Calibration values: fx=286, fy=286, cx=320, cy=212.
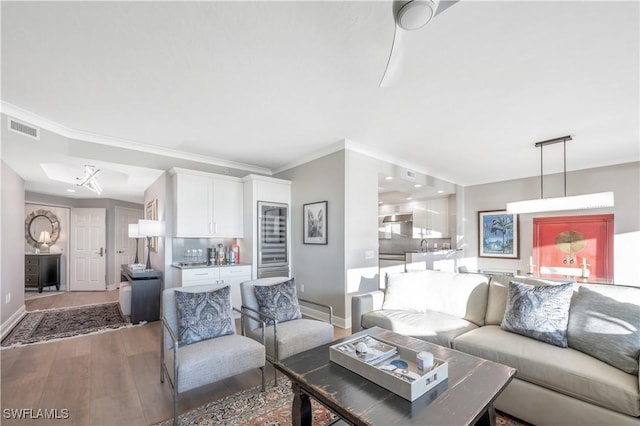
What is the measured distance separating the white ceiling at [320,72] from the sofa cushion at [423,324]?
7.19 ft

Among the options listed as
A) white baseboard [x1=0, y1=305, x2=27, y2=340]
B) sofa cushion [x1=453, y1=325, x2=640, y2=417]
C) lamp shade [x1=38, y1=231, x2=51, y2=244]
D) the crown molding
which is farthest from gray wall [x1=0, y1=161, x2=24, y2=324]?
sofa cushion [x1=453, y1=325, x2=640, y2=417]

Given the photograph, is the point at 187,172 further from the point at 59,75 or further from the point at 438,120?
the point at 438,120

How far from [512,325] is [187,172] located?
4.48 m

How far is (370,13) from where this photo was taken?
1.78 m

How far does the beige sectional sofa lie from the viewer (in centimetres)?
173

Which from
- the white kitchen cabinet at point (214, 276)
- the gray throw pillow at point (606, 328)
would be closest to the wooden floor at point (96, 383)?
the white kitchen cabinet at point (214, 276)

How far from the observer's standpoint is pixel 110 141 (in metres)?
3.97

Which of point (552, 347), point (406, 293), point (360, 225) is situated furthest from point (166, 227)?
point (552, 347)

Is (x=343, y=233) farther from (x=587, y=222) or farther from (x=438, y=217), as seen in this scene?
(x=587, y=222)

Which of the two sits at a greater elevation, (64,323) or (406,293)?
(406,293)

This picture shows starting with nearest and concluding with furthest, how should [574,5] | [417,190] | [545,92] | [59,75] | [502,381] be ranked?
[502,381]
[574,5]
[59,75]
[545,92]
[417,190]

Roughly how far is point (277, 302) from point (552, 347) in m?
2.32

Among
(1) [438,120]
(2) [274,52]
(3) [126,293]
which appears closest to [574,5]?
(1) [438,120]

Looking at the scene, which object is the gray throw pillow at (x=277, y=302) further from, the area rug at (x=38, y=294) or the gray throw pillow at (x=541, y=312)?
the area rug at (x=38, y=294)
